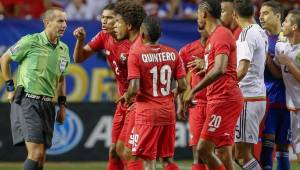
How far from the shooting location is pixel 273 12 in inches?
455

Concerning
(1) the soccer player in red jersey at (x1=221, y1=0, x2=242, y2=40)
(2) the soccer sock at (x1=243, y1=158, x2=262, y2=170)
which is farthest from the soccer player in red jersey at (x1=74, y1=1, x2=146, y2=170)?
(2) the soccer sock at (x1=243, y1=158, x2=262, y2=170)

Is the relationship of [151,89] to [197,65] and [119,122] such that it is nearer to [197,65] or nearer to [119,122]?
[197,65]

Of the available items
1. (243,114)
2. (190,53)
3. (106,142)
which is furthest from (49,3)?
(243,114)

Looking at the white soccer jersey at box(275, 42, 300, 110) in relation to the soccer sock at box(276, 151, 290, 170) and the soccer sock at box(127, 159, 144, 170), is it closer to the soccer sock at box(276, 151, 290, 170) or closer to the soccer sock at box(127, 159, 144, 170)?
the soccer sock at box(276, 151, 290, 170)

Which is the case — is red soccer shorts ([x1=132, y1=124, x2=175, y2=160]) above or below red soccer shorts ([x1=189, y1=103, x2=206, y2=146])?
below

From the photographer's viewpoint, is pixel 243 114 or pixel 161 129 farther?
pixel 243 114

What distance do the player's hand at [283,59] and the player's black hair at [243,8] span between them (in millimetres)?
702

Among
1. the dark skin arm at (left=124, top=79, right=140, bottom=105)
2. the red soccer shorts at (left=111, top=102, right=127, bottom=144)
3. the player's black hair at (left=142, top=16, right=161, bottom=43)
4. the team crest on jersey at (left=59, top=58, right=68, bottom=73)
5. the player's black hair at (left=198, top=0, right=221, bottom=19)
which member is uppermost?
the player's black hair at (left=198, top=0, right=221, bottom=19)

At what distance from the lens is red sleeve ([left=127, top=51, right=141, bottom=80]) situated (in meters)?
9.91

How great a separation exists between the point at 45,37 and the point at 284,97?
10.6 feet

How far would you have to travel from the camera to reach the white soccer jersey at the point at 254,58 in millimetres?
10695

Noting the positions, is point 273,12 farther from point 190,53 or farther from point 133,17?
point 133,17

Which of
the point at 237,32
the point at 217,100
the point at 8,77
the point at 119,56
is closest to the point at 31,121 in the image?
the point at 8,77

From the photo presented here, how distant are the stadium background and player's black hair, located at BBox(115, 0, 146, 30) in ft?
17.9
